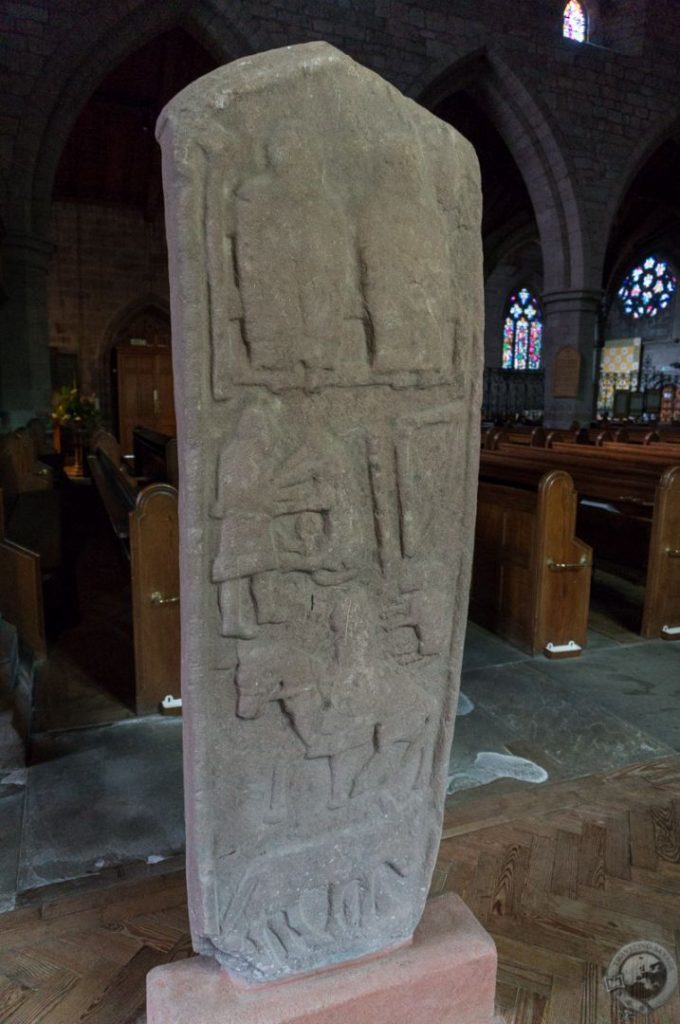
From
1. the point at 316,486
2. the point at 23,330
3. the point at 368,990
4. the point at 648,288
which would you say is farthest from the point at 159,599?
the point at 648,288

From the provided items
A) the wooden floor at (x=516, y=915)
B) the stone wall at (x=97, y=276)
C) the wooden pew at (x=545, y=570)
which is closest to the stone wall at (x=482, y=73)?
the stone wall at (x=97, y=276)

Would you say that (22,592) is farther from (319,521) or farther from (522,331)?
(522,331)

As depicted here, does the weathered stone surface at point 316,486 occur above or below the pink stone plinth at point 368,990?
above

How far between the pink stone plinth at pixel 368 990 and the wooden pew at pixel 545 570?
2.56 meters

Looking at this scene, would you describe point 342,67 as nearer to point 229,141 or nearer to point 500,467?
point 229,141

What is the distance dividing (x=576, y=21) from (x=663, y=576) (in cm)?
1324

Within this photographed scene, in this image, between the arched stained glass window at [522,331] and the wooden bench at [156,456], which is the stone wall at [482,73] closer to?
the wooden bench at [156,456]

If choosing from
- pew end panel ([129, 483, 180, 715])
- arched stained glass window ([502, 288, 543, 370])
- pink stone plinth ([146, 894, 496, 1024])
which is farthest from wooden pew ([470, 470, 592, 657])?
arched stained glass window ([502, 288, 543, 370])

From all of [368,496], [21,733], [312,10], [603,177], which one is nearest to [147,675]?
[21,733]

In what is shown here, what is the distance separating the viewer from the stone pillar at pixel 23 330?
30.3 ft

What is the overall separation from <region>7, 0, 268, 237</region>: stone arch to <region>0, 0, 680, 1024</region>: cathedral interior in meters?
0.03

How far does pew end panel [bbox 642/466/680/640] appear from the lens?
4223mm

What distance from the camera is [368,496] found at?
1.24 metres

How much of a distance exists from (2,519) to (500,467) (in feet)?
12.2
